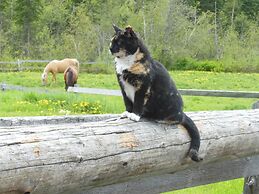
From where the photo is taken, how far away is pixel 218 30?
1964 inches

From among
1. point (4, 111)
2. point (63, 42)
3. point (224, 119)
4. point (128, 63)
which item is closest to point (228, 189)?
point (224, 119)

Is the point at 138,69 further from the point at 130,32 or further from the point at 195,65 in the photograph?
the point at 195,65

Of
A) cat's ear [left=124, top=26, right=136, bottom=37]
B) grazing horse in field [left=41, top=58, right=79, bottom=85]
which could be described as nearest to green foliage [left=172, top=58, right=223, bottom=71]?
grazing horse in field [left=41, top=58, right=79, bottom=85]

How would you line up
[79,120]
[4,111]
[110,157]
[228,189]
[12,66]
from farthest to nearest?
[12,66], [4,111], [228,189], [79,120], [110,157]

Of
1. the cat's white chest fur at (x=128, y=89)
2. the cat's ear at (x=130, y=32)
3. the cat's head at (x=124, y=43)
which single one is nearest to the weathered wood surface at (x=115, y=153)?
the cat's white chest fur at (x=128, y=89)

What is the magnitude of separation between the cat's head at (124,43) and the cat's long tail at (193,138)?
1.59 feet

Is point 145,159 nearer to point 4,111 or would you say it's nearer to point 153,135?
point 153,135

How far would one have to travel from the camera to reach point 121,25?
127ft

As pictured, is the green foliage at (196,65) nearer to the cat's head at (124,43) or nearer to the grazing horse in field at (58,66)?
the grazing horse in field at (58,66)

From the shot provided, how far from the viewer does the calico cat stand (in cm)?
279

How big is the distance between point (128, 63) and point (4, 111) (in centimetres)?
767

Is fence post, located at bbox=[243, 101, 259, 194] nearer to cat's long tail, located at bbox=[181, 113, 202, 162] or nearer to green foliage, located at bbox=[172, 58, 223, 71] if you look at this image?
cat's long tail, located at bbox=[181, 113, 202, 162]

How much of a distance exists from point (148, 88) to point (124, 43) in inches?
12.9

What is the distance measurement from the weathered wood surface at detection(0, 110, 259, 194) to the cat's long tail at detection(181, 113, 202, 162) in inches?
1.2
